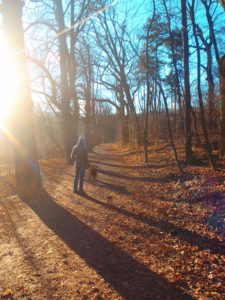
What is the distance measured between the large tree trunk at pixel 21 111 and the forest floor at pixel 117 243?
64 centimetres

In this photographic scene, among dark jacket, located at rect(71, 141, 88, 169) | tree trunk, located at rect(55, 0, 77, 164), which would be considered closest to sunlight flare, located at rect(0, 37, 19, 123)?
dark jacket, located at rect(71, 141, 88, 169)

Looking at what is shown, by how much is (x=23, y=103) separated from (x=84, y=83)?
26.3 metres

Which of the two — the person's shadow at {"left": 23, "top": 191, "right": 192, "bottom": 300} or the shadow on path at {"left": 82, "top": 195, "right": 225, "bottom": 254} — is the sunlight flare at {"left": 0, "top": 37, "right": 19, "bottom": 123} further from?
the shadow on path at {"left": 82, "top": 195, "right": 225, "bottom": 254}

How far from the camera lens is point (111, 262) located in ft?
17.9

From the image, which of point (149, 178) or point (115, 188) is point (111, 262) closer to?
point (115, 188)

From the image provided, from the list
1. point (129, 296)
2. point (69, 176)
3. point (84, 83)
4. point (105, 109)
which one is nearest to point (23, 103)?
point (69, 176)

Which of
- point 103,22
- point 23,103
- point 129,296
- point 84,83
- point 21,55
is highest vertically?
point 103,22

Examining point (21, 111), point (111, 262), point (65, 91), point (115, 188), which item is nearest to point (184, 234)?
point (111, 262)

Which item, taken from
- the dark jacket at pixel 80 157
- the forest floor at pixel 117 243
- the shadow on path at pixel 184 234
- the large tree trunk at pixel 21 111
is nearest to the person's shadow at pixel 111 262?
the forest floor at pixel 117 243

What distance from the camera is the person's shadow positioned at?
4.49 m

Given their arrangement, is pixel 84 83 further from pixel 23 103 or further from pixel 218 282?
pixel 218 282

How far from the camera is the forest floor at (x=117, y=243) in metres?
4.65

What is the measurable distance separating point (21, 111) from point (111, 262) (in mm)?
6175

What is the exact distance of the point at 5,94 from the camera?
10.5 metres
